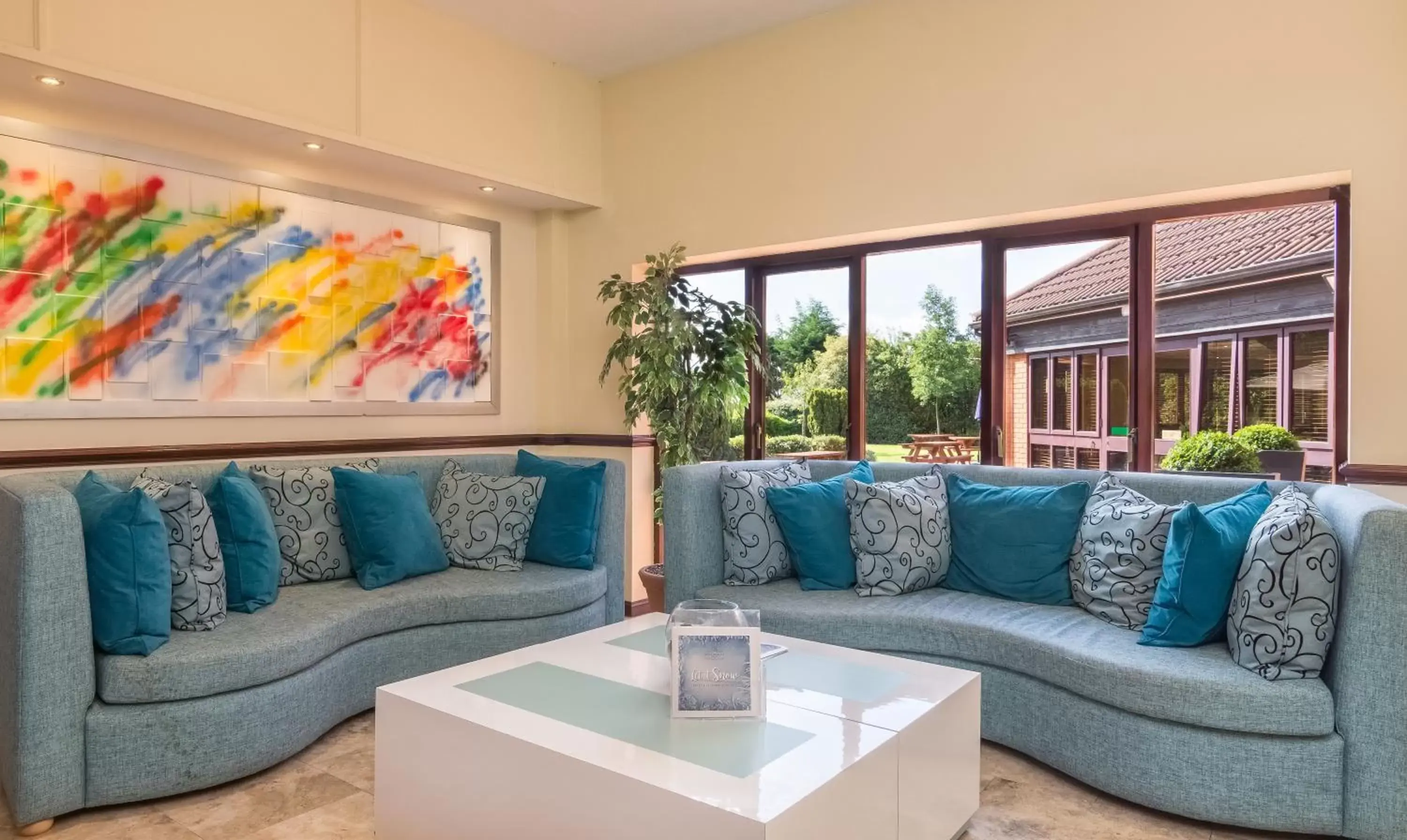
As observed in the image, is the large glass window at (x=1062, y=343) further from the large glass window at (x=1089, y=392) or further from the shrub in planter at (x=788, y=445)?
the shrub in planter at (x=788, y=445)

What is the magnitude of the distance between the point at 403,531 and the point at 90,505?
1111 mm

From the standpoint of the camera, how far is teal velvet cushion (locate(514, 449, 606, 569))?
3812 millimetres

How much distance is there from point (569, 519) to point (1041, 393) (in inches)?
88.8

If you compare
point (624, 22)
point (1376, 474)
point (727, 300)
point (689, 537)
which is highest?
point (624, 22)

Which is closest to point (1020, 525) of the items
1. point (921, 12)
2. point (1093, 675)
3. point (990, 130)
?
point (1093, 675)

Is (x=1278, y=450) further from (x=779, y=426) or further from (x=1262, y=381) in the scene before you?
(x=779, y=426)

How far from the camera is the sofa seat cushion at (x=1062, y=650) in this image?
7.27 ft

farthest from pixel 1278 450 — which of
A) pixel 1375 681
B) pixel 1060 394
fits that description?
pixel 1375 681

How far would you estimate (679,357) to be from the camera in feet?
14.8

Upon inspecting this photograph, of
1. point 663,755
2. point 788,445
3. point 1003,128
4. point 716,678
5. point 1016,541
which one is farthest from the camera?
point 788,445

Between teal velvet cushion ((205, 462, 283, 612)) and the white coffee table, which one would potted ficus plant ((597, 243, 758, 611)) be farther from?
the white coffee table

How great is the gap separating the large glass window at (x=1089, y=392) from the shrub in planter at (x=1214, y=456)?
0.36 m

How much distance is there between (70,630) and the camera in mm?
2324

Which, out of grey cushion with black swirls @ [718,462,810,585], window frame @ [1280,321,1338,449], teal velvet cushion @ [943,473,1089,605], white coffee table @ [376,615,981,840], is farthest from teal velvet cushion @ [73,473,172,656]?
window frame @ [1280,321,1338,449]
